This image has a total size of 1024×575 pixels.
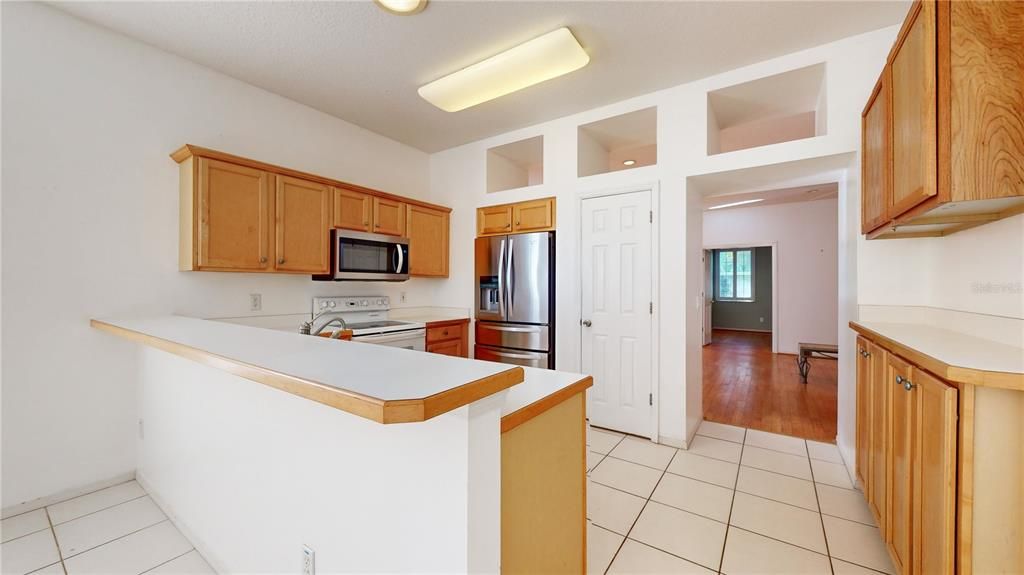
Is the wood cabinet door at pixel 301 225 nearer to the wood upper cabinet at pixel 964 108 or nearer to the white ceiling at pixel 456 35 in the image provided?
the white ceiling at pixel 456 35

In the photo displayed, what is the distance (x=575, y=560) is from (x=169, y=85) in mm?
3449

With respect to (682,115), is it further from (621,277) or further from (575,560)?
(575,560)

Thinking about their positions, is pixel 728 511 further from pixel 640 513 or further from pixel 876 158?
pixel 876 158

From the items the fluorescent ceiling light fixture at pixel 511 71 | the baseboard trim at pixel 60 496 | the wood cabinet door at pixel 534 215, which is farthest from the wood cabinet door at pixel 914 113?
the baseboard trim at pixel 60 496

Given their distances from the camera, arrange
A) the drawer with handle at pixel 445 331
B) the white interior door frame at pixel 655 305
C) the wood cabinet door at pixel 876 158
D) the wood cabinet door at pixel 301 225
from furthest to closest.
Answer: the drawer with handle at pixel 445 331
the white interior door frame at pixel 655 305
the wood cabinet door at pixel 301 225
the wood cabinet door at pixel 876 158

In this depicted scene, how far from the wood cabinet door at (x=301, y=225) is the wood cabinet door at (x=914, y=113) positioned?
129 inches

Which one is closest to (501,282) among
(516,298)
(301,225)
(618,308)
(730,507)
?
(516,298)

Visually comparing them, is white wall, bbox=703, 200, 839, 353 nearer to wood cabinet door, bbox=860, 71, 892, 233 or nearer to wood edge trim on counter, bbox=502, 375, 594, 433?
wood cabinet door, bbox=860, 71, 892, 233

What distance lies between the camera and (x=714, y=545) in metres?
1.71

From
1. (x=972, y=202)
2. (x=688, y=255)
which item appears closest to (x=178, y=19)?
(x=688, y=255)

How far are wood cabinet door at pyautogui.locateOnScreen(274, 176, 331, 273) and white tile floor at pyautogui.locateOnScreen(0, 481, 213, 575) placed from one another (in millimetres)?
1518

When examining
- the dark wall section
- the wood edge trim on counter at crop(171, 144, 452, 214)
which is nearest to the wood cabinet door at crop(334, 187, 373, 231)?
the wood edge trim on counter at crop(171, 144, 452, 214)

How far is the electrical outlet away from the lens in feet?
3.71

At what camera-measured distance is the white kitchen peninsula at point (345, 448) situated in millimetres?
769
